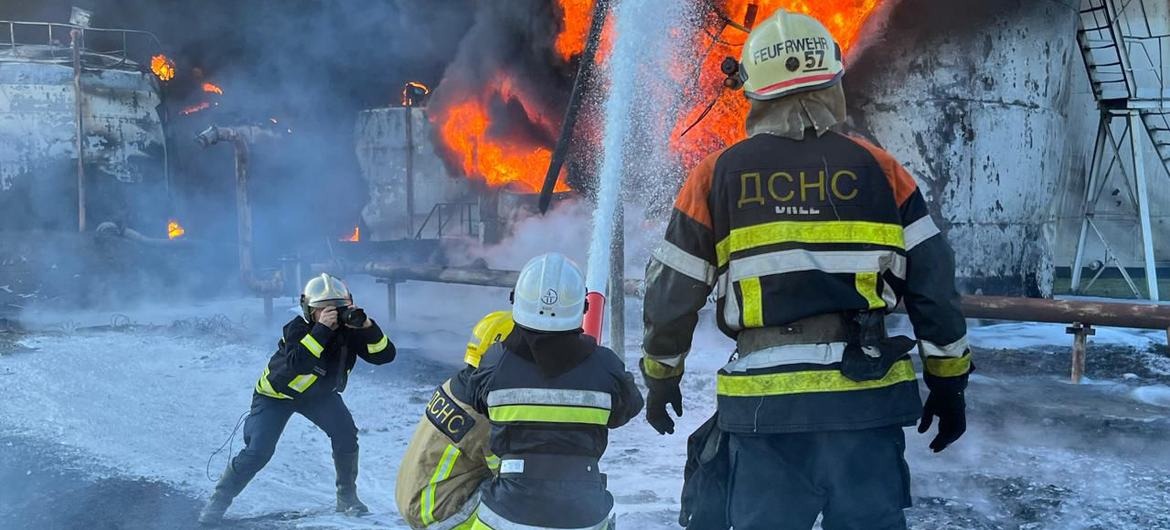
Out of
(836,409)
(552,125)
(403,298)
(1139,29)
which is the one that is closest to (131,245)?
(403,298)

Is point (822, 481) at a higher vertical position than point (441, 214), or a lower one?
lower

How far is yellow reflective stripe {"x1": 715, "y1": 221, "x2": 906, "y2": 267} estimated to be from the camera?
2.39 m

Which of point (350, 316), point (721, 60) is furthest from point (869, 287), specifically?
point (721, 60)

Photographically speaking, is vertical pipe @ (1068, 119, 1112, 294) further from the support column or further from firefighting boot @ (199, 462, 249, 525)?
firefighting boot @ (199, 462, 249, 525)

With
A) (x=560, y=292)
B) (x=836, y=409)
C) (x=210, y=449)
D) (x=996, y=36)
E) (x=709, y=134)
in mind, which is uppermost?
(x=996, y=36)

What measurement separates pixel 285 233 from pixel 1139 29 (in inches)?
669

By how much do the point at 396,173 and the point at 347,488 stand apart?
15086mm

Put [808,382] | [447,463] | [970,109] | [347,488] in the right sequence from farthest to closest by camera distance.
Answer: [970,109] < [347,488] < [447,463] < [808,382]

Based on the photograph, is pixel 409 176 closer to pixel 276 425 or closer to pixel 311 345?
pixel 276 425

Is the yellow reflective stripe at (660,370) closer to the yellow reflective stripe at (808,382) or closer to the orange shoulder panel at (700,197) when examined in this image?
the yellow reflective stripe at (808,382)

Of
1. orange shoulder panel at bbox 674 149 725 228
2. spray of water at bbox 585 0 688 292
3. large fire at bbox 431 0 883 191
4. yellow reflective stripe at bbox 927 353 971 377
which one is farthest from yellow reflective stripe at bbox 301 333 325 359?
spray of water at bbox 585 0 688 292

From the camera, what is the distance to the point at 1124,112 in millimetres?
12008

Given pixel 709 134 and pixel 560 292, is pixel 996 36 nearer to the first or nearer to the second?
pixel 709 134

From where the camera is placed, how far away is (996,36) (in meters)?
9.99
